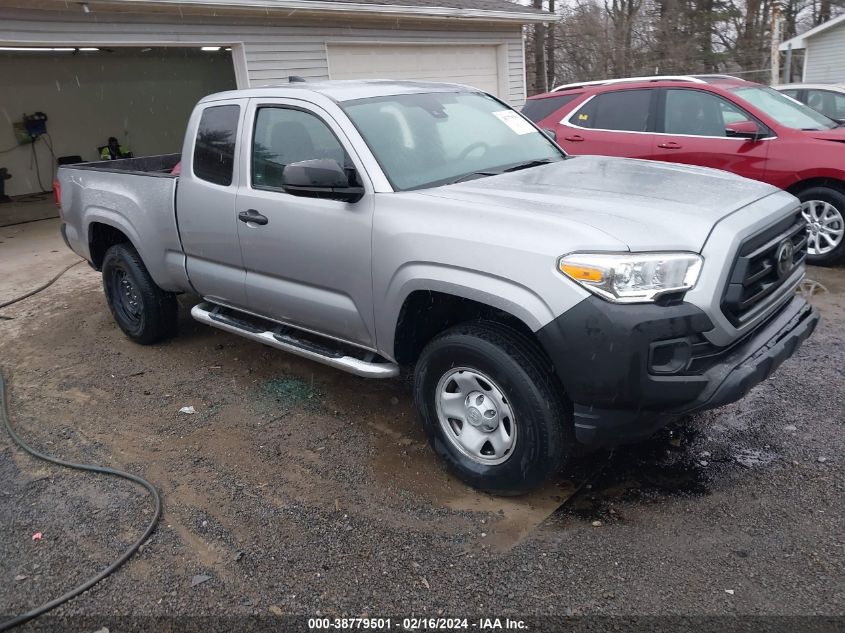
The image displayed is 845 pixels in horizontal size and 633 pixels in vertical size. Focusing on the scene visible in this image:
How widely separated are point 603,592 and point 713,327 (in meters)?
1.14

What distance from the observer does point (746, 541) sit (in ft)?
9.56

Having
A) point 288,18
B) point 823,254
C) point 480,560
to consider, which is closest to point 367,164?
point 480,560

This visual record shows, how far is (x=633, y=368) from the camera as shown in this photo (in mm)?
2742

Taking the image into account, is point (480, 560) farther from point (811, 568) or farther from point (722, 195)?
point (722, 195)

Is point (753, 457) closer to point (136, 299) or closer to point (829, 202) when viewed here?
point (829, 202)

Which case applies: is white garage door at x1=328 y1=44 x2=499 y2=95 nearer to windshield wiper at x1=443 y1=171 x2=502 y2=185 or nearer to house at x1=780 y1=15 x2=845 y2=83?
windshield wiper at x1=443 y1=171 x2=502 y2=185

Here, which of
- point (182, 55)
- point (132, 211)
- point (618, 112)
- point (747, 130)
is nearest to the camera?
point (132, 211)

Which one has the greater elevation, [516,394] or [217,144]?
[217,144]

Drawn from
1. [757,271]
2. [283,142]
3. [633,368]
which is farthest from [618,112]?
[633,368]

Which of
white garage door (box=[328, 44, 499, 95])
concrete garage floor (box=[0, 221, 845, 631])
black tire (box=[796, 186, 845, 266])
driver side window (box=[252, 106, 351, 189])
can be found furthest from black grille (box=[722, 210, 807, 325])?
white garage door (box=[328, 44, 499, 95])

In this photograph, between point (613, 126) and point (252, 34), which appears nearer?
point (613, 126)

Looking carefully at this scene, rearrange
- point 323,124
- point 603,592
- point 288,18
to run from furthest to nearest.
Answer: point 288,18, point 323,124, point 603,592

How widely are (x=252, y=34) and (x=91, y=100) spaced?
825 cm

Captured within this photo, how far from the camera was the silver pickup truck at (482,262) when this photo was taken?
9.18 ft
